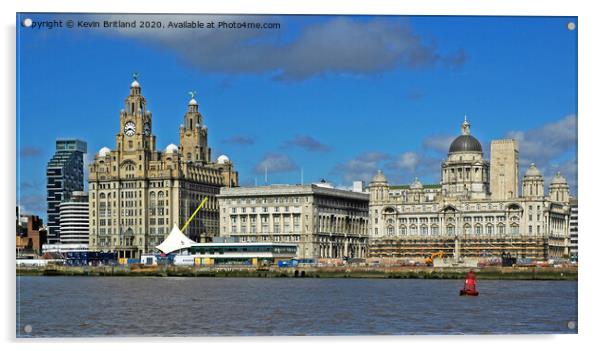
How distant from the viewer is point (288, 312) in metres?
31.3

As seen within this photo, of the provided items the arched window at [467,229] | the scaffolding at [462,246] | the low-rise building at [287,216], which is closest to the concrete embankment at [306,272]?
the low-rise building at [287,216]

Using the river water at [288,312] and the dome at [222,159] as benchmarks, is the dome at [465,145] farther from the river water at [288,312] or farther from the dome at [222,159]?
the river water at [288,312]

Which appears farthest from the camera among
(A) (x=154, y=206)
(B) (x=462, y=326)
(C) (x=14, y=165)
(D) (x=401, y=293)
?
(A) (x=154, y=206)

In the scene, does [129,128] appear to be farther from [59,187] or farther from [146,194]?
[59,187]

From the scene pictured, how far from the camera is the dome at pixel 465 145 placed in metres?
90.7

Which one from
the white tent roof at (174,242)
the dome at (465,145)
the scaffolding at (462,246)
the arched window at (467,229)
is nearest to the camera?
the white tent roof at (174,242)

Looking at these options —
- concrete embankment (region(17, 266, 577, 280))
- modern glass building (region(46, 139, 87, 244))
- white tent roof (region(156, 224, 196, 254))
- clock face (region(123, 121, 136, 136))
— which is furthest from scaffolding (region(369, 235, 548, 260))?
modern glass building (region(46, 139, 87, 244))

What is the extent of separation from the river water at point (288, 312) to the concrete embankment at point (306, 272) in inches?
605

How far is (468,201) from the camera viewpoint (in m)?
90.2

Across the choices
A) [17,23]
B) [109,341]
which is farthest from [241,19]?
[109,341]

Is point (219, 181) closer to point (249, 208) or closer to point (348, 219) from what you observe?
point (249, 208)

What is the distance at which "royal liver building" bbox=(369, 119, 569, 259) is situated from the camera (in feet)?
280

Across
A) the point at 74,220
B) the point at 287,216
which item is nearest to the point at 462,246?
the point at 287,216
